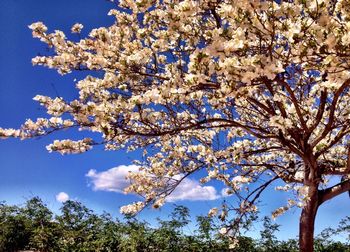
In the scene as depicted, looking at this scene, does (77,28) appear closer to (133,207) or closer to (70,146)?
(70,146)

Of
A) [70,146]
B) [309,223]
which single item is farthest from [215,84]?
[309,223]

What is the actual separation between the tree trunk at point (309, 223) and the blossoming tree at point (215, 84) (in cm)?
2

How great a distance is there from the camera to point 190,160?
29.1 feet

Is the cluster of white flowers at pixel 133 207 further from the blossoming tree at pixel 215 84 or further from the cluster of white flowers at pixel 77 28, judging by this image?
the cluster of white flowers at pixel 77 28

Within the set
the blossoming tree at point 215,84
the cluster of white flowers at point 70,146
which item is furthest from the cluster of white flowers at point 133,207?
the cluster of white flowers at point 70,146

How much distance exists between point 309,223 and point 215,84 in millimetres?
4139

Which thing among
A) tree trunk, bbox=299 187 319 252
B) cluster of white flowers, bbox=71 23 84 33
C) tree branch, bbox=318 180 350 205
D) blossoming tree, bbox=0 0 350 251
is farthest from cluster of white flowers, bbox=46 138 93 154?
tree branch, bbox=318 180 350 205

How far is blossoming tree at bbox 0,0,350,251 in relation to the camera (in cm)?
423

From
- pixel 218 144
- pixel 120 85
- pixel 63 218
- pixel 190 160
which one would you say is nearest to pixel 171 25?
pixel 120 85

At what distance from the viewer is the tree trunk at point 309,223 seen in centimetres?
798

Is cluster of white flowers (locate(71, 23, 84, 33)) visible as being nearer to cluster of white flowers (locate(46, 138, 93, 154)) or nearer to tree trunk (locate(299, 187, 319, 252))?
cluster of white flowers (locate(46, 138, 93, 154))

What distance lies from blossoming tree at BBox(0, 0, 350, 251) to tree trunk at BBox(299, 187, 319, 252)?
19 millimetres

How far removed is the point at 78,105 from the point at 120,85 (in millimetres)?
875

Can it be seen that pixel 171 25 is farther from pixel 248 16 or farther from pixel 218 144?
pixel 218 144
